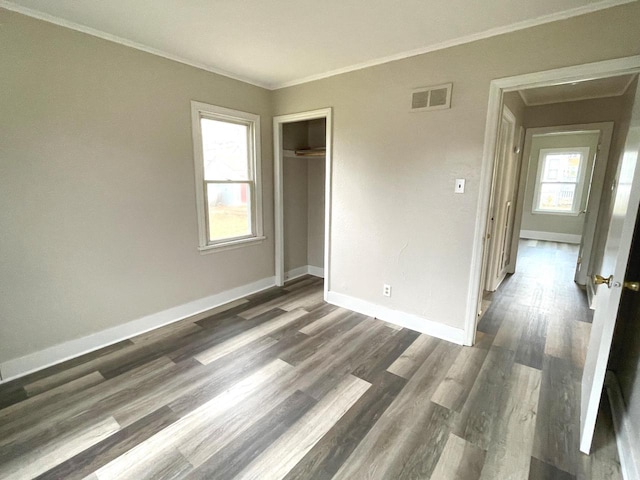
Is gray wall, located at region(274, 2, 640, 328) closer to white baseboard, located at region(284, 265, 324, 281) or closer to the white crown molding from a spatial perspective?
the white crown molding

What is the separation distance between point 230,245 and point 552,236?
26.1ft

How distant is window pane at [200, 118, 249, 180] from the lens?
3199mm

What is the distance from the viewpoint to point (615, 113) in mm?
3844

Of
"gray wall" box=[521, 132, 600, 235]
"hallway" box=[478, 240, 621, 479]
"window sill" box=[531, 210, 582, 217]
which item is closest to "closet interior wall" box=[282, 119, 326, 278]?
"hallway" box=[478, 240, 621, 479]

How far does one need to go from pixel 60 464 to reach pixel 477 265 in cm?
298

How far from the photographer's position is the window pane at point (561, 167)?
7.08 metres

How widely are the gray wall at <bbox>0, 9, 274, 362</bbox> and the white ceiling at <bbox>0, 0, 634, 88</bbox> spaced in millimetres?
230

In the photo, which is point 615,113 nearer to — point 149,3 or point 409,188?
point 409,188

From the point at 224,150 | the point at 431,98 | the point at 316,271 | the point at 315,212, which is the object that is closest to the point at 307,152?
the point at 315,212

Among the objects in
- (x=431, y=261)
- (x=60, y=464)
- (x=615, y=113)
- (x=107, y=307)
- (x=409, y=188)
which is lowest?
(x=60, y=464)

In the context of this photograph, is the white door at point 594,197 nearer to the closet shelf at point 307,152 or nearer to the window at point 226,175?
the closet shelf at point 307,152

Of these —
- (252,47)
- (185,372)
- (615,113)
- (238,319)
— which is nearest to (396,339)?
(238,319)

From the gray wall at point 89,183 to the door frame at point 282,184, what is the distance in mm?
776

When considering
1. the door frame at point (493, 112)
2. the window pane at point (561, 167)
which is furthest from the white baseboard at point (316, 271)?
the window pane at point (561, 167)
